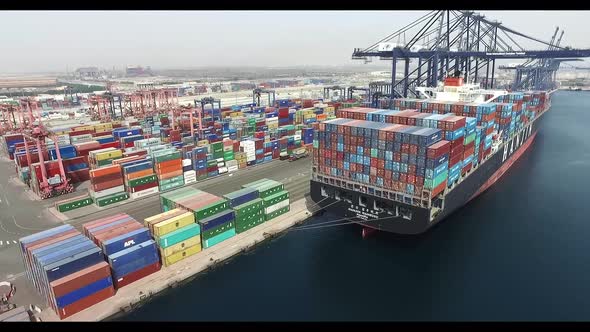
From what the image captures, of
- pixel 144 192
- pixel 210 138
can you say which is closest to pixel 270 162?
pixel 210 138

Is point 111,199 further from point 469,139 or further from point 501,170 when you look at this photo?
point 501,170

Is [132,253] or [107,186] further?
[107,186]

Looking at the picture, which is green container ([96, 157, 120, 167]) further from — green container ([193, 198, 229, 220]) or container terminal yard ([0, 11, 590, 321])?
green container ([193, 198, 229, 220])

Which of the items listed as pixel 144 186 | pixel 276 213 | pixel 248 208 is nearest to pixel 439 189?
pixel 276 213

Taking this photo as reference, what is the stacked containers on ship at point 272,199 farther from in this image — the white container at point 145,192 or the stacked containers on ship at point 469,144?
the stacked containers on ship at point 469,144

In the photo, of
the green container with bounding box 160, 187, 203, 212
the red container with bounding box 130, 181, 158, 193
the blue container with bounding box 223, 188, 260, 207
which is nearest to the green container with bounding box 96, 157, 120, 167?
the red container with bounding box 130, 181, 158, 193

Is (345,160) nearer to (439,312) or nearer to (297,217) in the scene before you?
(297,217)

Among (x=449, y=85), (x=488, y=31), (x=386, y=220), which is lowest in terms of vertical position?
(x=386, y=220)
